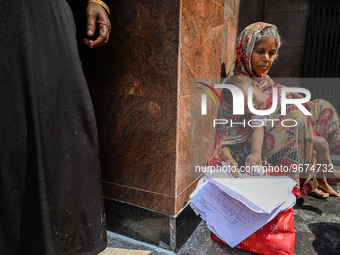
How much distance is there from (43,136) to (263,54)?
1736mm

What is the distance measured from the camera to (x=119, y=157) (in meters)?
1.81

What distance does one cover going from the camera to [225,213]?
1.62 meters

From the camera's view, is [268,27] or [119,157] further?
[268,27]

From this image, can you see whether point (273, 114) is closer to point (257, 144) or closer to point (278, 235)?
point (257, 144)

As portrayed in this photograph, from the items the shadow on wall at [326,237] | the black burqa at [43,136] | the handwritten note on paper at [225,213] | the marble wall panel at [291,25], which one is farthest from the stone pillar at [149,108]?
the marble wall panel at [291,25]

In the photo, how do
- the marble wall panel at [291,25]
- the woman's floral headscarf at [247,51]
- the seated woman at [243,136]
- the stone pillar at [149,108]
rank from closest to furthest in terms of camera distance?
the stone pillar at [149,108]
the seated woman at [243,136]
the woman's floral headscarf at [247,51]
the marble wall panel at [291,25]

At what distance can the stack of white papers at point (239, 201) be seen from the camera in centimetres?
147

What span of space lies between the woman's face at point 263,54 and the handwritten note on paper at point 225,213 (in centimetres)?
106

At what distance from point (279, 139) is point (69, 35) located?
162 centimetres

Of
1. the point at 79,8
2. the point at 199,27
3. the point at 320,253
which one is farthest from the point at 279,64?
the point at 79,8

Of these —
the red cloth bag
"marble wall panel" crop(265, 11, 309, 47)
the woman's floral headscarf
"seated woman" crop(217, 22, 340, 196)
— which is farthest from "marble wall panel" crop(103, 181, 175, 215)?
"marble wall panel" crop(265, 11, 309, 47)

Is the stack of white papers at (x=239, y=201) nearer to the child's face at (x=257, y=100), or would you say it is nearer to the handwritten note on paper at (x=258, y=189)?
the handwritten note on paper at (x=258, y=189)

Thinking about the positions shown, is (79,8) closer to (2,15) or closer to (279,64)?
(2,15)

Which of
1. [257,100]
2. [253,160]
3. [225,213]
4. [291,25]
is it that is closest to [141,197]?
[225,213]
